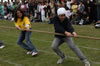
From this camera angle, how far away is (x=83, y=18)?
48.2 ft

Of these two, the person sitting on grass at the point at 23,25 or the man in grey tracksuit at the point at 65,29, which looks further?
the person sitting on grass at the point at 23,25

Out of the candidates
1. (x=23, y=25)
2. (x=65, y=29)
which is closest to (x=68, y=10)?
(x=23, y=25)

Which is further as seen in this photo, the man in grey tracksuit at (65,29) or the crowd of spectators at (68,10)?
the crowd of spectators at (68,10)

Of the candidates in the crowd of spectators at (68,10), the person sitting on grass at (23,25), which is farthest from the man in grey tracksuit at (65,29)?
the crowd of spectators at (68,10)

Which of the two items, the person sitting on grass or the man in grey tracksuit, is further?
the person sitting on grass

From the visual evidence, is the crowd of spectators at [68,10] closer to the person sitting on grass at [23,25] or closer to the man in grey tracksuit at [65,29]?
the person sitting on grass at [23,25]

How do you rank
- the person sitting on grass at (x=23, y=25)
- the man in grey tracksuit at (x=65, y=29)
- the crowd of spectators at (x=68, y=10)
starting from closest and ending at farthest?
the man in grey tracksuit at (x=65, y=29), the person sitting on grass at (x=23, y=25), the crowd of spectators at (x=68, y=10)

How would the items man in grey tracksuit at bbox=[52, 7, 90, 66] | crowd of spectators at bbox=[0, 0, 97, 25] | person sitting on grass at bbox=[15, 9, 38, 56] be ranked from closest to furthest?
1. man in grey tracksuit at bbox=[52, 7, 90, 66]
2. person sitting on grass at bbox=[15, 9, 38, 56]
3. crowd of spectators at bbox=[0, 0, 97, 25]

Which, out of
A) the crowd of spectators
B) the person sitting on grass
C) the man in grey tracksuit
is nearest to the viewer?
the man in grey tracksuit

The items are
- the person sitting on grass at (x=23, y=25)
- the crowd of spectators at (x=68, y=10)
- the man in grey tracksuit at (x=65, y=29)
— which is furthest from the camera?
the crowd of spectators at (x=68, y=10)

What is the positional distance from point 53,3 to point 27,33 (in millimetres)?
9440

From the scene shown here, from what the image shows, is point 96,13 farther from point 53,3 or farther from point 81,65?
point 81,65

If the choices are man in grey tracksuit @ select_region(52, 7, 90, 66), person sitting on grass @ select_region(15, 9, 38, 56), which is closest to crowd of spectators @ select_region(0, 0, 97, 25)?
person sitting on grass @ select_region(15, 9, 38, 56)

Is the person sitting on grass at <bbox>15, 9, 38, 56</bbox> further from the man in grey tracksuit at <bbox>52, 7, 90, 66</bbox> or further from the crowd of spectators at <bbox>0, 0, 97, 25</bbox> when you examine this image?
the crowd of spectators at <bbox>0, 0, 97, 25</bbox>
